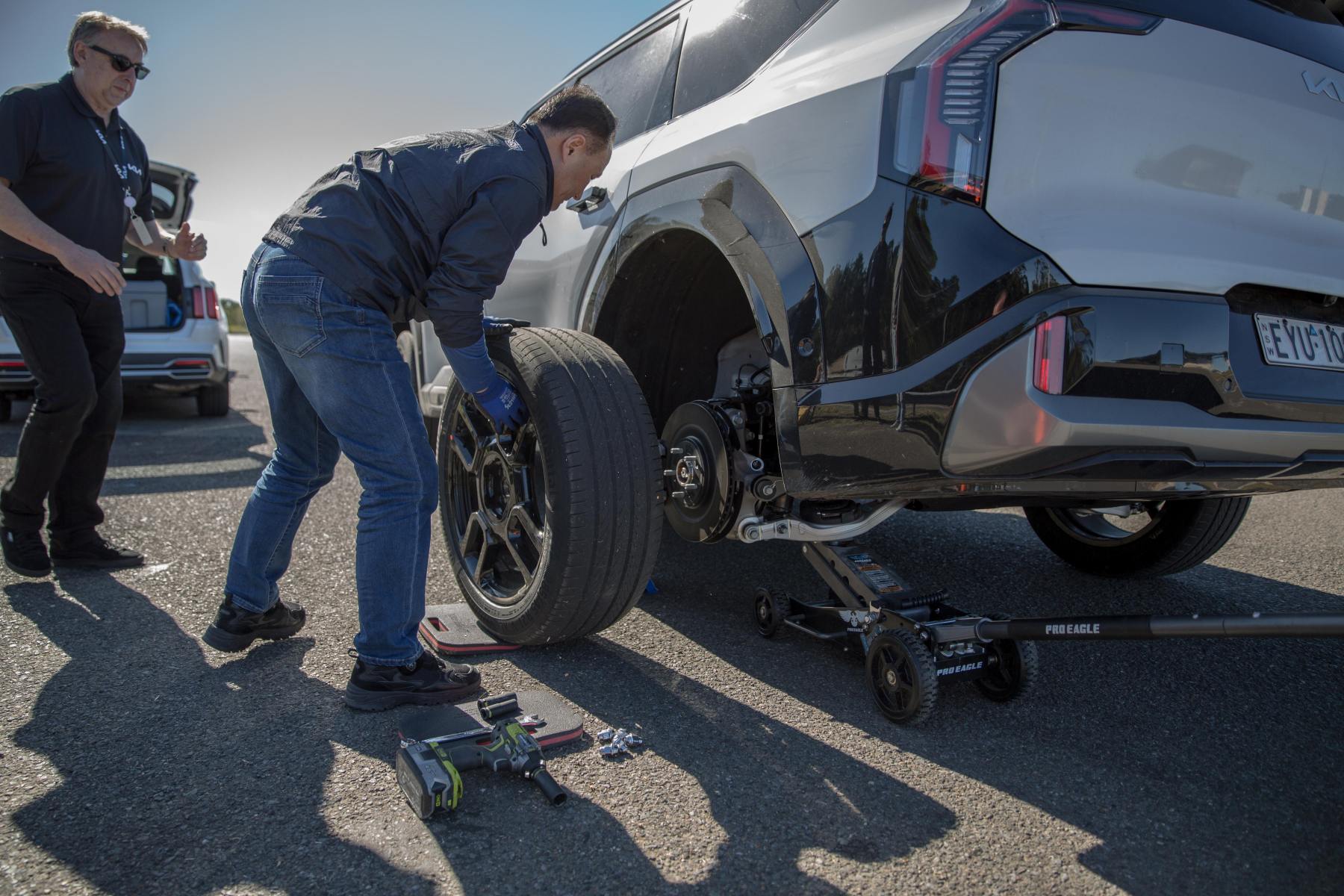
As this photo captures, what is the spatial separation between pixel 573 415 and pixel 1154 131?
4.73ft

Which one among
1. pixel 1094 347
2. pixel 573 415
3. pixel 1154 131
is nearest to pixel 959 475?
pixel 1094 347

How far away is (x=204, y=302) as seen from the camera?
7.44 m

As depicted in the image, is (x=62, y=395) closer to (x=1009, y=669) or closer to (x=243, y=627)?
(x=243, y=627)

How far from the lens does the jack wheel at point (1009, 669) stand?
231 centimetres

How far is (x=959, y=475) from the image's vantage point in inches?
73.9

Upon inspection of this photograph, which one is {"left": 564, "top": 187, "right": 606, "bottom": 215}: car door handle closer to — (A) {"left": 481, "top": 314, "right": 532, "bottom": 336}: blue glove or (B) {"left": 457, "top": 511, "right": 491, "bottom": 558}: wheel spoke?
(A) {"left": 481, "top": 314, "right": 532, "bottom": 336}: blue glove

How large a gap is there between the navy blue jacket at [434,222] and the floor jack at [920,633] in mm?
1203

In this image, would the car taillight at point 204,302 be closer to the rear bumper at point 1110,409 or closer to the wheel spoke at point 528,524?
the wheel spoke at point 528,524

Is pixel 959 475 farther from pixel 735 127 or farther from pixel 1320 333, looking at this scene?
pixel 735 127

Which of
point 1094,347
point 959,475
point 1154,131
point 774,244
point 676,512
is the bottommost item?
point 676,512

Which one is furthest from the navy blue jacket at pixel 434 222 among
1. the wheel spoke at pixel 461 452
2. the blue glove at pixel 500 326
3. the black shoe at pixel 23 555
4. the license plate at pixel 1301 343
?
the black shoe at pixel 23 555

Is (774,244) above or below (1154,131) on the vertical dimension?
below

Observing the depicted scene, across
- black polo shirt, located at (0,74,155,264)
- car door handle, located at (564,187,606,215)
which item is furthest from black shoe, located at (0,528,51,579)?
car door handle, located at (564,187,606,215)

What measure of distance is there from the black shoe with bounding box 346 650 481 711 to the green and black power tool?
0.90 ft
